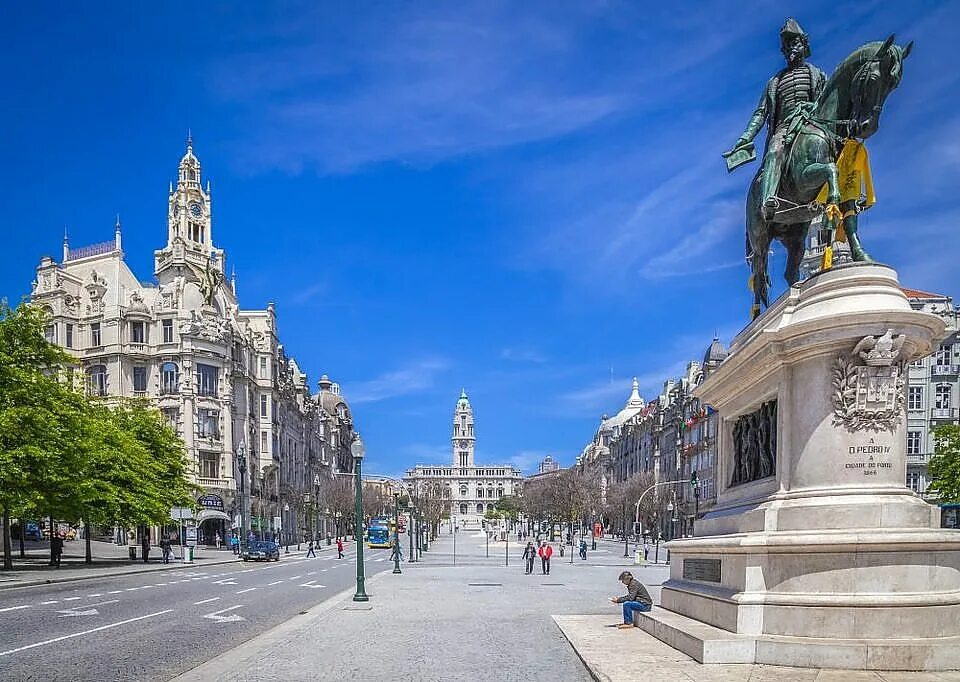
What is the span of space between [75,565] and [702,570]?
42356 millimetres

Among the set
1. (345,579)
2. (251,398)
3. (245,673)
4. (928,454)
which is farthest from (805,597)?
(251,398)

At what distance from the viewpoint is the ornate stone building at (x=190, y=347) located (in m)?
72.6

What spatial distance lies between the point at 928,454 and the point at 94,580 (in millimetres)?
56584

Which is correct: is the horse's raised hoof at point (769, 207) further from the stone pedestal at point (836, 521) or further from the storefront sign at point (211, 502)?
the storefront sign at point (211, 502)

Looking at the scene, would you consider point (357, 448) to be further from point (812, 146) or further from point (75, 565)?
point (75, 565)

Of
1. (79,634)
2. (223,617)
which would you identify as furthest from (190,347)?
(79,634)

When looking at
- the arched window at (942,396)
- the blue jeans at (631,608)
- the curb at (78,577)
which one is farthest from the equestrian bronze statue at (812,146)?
the arched window at (942,396)

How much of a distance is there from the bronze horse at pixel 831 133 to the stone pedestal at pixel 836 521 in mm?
1470

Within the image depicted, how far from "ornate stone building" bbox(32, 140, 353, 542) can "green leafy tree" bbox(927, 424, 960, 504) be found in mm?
47203

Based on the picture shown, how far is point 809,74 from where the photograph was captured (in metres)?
13.4

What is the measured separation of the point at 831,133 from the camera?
41.1 ft

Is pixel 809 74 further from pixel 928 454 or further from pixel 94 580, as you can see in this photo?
pixel 928 454

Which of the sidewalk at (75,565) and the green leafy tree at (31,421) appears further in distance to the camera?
the sidewalk at (75,565)

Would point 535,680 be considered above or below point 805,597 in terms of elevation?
below
